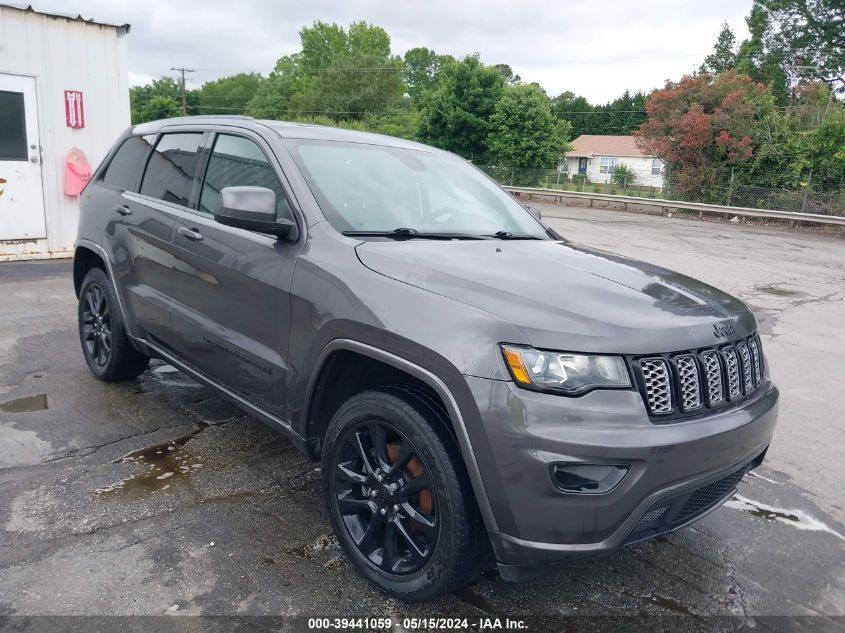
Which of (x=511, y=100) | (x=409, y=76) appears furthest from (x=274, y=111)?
(x=511, y=100)

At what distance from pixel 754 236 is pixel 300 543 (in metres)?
18.6

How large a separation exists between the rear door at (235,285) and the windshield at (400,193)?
0.70 feet

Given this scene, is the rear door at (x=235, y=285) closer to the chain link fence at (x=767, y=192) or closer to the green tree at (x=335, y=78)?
the chain link fence at (x=767, y=192)

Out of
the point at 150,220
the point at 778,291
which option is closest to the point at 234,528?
the point at 150,220

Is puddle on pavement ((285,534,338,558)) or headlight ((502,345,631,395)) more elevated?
headlight ((502,345,631,395))

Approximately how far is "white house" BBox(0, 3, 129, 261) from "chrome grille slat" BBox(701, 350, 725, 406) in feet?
31.8

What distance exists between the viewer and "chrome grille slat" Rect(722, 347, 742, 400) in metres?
2.53

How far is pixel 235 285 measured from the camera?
3.25m

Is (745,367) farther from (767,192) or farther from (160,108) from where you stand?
(160,108)

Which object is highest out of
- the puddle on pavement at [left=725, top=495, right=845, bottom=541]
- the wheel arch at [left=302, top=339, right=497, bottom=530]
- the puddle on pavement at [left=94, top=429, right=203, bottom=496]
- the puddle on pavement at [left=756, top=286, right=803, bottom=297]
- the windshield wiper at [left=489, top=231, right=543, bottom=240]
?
the windshield wiper at [left=489, top=231, right=543, bottom=240]

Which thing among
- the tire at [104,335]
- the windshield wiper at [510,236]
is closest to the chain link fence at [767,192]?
the tire at [104,335]

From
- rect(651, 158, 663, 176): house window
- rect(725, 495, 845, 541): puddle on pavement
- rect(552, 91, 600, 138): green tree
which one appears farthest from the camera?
rect(552, 91, 600, 138): green tree

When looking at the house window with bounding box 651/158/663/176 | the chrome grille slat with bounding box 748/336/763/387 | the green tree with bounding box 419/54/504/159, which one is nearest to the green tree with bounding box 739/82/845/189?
the house window with bounding box 651/158/663/176

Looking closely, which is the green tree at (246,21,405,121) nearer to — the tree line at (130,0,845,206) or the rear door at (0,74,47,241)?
the tree line at (130,0,845,206)
